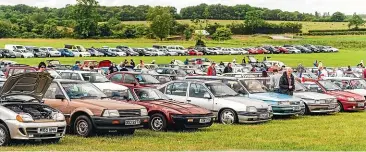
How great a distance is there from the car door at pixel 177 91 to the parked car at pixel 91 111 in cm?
335

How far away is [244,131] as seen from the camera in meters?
15.5

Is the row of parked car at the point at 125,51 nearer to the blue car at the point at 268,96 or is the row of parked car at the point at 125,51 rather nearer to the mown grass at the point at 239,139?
the blue car at the point at 268,96

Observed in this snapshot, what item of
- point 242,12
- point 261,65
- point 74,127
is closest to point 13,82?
point 74,127

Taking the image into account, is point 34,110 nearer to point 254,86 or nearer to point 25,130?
point 25,130

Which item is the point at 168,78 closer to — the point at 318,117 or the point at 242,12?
the point at 318,117

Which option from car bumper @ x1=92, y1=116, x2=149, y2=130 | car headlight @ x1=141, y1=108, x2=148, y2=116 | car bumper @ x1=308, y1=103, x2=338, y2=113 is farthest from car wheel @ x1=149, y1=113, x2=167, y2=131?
car bumper @ x1=308, y1=103, x2=338, y2=113

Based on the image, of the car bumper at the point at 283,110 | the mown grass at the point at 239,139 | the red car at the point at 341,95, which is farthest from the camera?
the red car at the point at 341,95

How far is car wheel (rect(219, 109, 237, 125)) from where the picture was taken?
17.2 meters

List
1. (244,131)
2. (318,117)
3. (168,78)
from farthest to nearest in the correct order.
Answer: (168,78), (318,117), (244,131)

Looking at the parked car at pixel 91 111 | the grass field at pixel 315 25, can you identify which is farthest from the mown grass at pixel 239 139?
the grass field at pixel 315 25

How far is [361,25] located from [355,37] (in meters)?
27.1

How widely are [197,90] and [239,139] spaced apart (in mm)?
4151

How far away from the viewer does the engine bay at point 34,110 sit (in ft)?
40.0

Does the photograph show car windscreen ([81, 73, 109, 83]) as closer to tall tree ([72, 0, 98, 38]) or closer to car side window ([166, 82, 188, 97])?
car side window ([166, 82, 188, 97])
